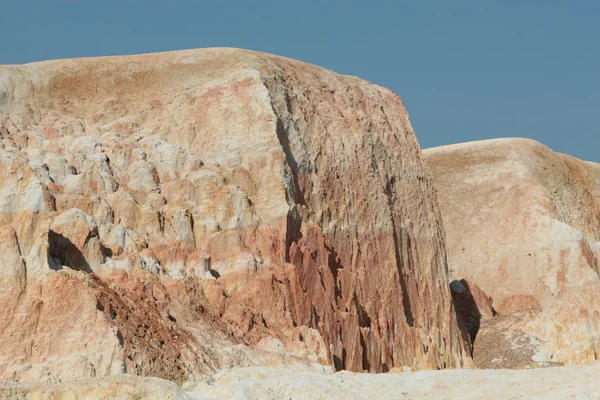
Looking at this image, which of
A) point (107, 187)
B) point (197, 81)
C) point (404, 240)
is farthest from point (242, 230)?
point (404, 240)

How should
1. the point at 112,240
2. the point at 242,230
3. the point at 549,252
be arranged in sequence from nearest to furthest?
the point at 112,240 < the point at 242,230 < the point at 549,252

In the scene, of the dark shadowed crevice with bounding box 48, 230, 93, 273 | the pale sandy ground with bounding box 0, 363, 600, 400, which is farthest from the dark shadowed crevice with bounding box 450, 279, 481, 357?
the pale sandy ground with bounding box 0, 363, 600, 400

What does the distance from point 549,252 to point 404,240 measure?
55.3 feet

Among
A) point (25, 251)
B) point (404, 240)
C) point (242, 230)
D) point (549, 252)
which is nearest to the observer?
point (25, 251)

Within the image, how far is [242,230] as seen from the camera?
172ft

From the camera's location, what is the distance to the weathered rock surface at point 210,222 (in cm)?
4278

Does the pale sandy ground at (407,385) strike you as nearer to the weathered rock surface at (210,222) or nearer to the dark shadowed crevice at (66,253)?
the weathered rock surface at (210,222)

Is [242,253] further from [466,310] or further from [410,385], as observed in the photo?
[466,310]

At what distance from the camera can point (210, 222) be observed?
52062mm

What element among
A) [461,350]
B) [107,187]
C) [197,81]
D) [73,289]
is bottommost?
[461,350]

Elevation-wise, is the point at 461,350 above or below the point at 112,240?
below

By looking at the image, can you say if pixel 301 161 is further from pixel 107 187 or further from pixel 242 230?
pixel 107 187

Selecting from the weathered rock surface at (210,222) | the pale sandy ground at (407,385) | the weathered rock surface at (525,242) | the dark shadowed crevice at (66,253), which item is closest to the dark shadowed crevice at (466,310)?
the weathered rock surface at (525,242)

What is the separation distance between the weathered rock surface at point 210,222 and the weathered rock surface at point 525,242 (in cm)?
700
